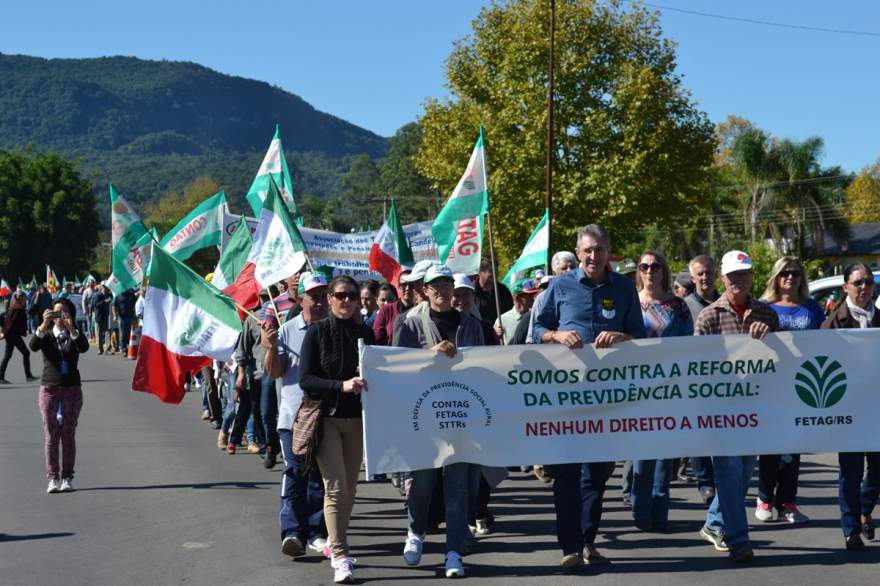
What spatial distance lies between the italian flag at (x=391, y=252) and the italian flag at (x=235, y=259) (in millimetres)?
2385

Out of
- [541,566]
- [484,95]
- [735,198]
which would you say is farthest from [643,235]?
[541,566]

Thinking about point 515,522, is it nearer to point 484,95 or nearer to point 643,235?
point 484,95

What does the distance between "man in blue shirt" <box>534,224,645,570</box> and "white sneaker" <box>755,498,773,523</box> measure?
5.61 ft

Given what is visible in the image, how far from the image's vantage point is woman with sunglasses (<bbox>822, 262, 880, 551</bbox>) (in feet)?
23.3

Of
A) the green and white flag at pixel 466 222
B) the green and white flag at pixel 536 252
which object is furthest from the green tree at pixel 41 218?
the green and white flag at pixel 466 222

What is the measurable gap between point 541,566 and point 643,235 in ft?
225

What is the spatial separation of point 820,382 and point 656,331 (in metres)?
1.24

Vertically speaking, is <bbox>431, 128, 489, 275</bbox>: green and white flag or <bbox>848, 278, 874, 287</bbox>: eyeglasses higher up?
<bbox>431, 128, 489, 275</bbox>: green and white flag

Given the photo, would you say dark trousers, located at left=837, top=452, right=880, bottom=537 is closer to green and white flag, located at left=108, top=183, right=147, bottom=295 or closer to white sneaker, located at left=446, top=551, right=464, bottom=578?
white sneaker, located at left=446, top=551, right=464, bottom=578

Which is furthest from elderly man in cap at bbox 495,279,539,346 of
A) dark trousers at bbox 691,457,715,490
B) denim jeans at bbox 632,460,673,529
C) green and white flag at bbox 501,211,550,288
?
denim jeans at bbox 632,460,673,529

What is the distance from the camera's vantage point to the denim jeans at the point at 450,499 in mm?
6703

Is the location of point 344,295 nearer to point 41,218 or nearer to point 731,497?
point 731,497

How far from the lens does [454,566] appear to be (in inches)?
262

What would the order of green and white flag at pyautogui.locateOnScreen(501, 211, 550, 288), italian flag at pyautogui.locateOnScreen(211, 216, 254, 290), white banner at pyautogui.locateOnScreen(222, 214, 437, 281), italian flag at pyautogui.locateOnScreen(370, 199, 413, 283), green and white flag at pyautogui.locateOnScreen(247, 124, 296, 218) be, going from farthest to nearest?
green and white flag at pyautogui.locateOnScreen(247, 124, 296, 218) → white banner at pyautogui.locateOnScreen(222, 214, 437, 281) → italian flag at pyautogui.locateOnScreen(370, 199, 413, 283) → green and white flag at pyautogui.locateOnScreen(501, 211, 550, 288) → italian flag at pyautogui.locateOnScreen(211, 216, 254, 290)
